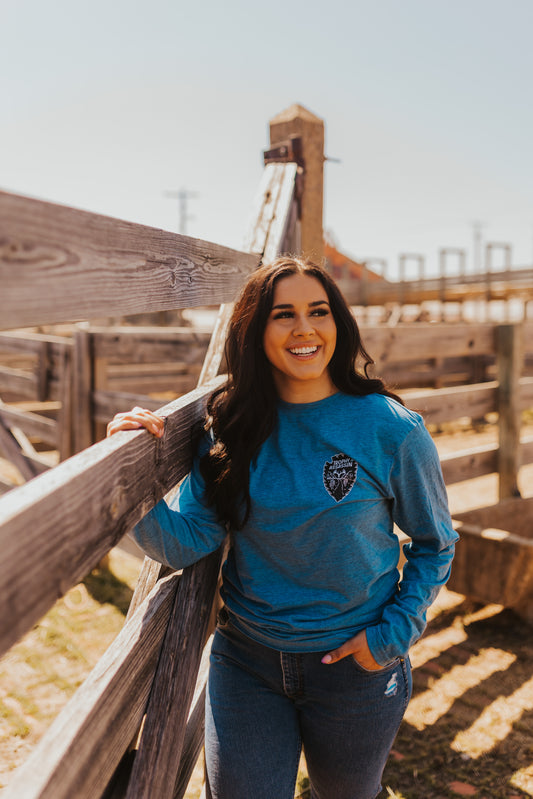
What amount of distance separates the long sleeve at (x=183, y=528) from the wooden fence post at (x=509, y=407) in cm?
324

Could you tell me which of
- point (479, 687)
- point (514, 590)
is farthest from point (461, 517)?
point (479, 687)

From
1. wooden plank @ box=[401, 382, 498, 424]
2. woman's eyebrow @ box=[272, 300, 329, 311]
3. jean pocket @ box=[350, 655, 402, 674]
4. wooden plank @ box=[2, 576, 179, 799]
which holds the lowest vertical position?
jean pocket @ box=[350, 655, 402, 674]

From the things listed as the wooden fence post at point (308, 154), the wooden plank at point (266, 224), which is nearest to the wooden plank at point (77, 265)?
the wooden plank at point (266, 224)

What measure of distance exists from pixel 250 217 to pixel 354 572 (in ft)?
5.72

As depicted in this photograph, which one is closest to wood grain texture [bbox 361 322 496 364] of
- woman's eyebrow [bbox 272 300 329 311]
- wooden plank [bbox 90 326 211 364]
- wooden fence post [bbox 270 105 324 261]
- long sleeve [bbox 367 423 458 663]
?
wooden fence post [bbox 270 105 324 261]

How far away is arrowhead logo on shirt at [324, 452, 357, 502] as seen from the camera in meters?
1.64

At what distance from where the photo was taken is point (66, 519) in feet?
2.83

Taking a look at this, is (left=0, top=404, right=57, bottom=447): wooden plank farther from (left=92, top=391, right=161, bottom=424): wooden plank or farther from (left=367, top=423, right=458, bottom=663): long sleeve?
(left=367, top=423, right=458, bottom=663): long sleeve

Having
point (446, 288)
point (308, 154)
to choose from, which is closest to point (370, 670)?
point (308, 154)

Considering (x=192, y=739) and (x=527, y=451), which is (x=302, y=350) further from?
(x=527, y=451)

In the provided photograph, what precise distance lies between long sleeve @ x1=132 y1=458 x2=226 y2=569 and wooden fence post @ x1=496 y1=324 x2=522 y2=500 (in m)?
3.24

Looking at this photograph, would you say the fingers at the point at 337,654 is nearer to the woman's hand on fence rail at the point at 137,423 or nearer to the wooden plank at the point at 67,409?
the woman's hand on fence rail at the point at 137,423

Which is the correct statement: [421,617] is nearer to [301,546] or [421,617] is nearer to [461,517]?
[301,546]

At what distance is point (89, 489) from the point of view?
95 centimetres
